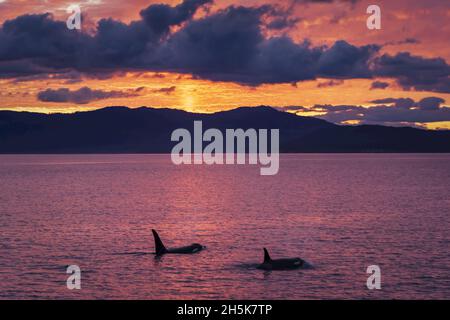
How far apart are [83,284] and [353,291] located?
2013cm

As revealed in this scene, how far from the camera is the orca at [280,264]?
51781mm

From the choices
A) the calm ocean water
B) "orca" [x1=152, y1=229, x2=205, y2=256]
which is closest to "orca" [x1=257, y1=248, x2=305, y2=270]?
the calm ocean water

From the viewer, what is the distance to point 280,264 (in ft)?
171

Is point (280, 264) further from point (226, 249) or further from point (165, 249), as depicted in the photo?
point (165, 249)

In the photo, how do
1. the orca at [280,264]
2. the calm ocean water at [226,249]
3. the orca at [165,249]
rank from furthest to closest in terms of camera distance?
the orca at [165,249], the orca at [280,264], the calm ocean water at [226,249]

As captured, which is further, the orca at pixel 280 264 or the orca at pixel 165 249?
the orca at pixel 165 249

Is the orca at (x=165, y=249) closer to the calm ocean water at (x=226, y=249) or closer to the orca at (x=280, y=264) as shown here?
the calm ocean water at (x=226, y=249)

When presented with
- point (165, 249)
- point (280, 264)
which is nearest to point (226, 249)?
point (165, 249)

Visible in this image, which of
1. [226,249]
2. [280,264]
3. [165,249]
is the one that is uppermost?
[165,249]

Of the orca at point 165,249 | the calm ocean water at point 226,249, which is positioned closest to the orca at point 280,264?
the calm ocean water at point 226,249

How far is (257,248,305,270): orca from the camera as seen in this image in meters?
51.8

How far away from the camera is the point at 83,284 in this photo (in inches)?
1843

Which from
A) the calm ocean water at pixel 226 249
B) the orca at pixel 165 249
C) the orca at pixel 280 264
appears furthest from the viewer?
the orca at pixel 165 249
